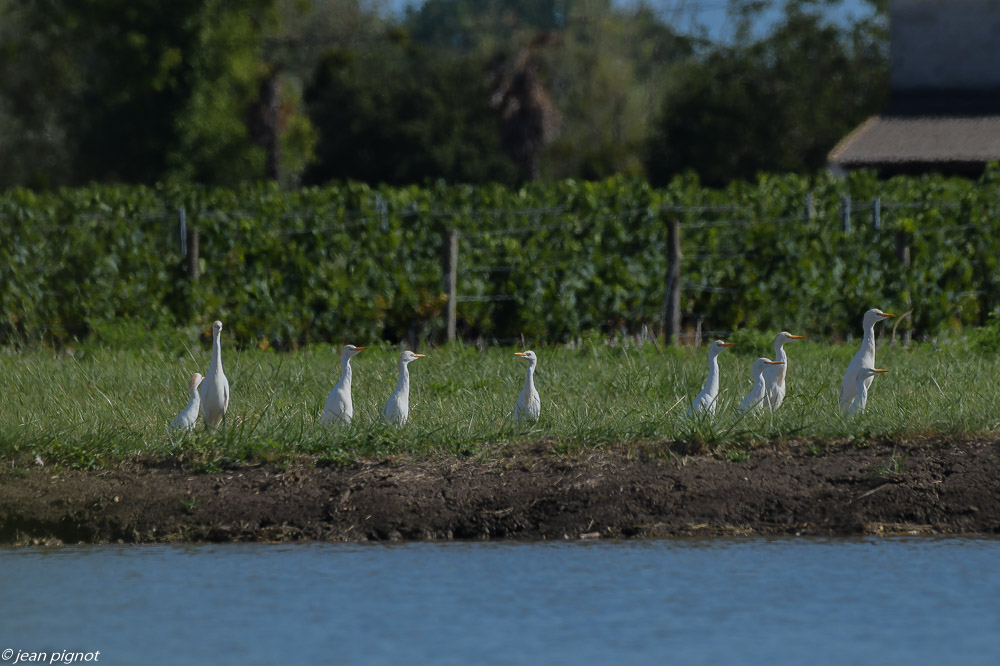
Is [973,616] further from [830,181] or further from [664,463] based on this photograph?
[830,181]

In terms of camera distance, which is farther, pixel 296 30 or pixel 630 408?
pixel 296 30

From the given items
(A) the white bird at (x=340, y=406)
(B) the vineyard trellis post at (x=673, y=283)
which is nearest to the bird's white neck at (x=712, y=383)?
(A) the white bird at (x=340, y=406)

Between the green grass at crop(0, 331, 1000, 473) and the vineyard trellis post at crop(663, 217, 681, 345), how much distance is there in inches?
72.2

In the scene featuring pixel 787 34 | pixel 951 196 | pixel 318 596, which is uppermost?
pixel 787 34

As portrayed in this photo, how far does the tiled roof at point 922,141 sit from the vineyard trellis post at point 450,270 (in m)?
14.6

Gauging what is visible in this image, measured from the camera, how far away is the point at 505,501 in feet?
30.3

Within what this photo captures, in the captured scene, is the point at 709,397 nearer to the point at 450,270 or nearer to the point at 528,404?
the point at 528,404

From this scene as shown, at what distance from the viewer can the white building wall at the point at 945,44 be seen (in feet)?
113

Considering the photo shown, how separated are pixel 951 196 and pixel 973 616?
13.0 m

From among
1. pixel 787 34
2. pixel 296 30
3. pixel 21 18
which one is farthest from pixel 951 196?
pixel 296 30

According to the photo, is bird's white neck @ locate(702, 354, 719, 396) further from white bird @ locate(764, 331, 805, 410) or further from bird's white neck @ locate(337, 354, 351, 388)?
bird's white neck @ locate(337, 354, 351, 388)

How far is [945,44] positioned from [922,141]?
211 inches

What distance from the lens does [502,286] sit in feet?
59.8

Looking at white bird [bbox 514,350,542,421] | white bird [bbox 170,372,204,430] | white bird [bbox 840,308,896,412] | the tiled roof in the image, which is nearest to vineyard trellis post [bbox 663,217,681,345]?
white bird [bbox 840,308,896,412]
